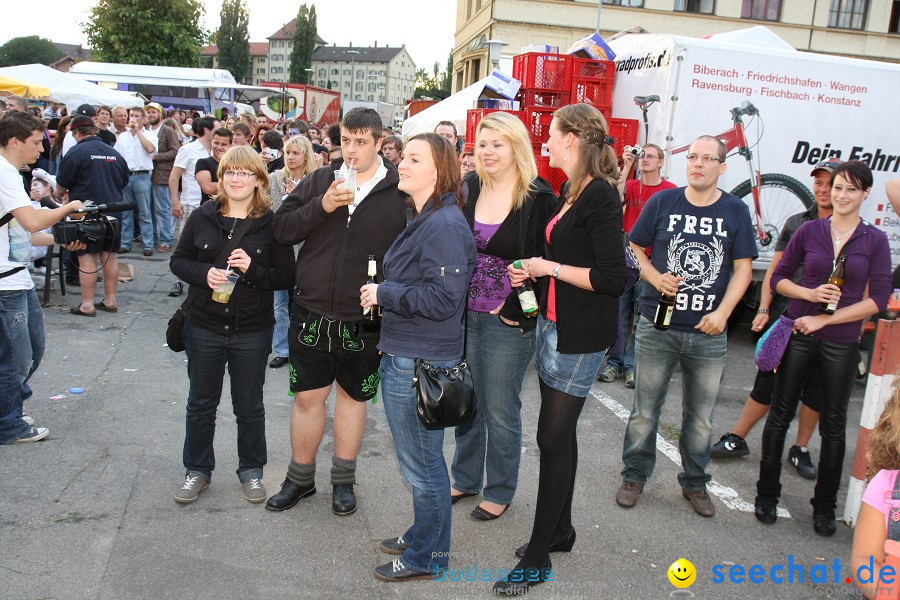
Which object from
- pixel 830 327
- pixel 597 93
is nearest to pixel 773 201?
pixel 597 93

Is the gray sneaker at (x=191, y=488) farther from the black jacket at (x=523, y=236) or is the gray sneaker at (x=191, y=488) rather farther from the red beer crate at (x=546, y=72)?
the red beer crate at (x=546, y=72)

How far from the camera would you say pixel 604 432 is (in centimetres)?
550

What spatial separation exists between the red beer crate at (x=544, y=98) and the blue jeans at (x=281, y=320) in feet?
12.3

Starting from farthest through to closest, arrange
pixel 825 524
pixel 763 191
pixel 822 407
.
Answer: pixel 763 191 < pixel 822 407 < pixel 825 524

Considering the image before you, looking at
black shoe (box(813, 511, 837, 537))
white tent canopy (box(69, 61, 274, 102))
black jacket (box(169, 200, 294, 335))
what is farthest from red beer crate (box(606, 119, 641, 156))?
white tent canopy (box(69, 61, 274, 102))

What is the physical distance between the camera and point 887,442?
2.18 metres

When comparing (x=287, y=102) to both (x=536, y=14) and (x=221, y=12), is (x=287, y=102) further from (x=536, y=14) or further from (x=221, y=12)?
(x=221, y=12)

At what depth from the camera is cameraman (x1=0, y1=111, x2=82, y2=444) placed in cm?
437

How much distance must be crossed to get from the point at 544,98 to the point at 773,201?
2.82 metres

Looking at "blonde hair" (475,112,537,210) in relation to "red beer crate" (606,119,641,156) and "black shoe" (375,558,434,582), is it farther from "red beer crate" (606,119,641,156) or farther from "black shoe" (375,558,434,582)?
"red beer crate" (606,119,641,156)

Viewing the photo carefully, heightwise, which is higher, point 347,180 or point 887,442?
point 347,180

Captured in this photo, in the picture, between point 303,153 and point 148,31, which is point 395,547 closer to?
point 303,153

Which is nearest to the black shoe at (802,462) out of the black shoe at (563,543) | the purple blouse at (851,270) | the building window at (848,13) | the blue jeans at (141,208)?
the purple blouse at (851,270)

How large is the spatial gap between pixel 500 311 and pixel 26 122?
319cm
